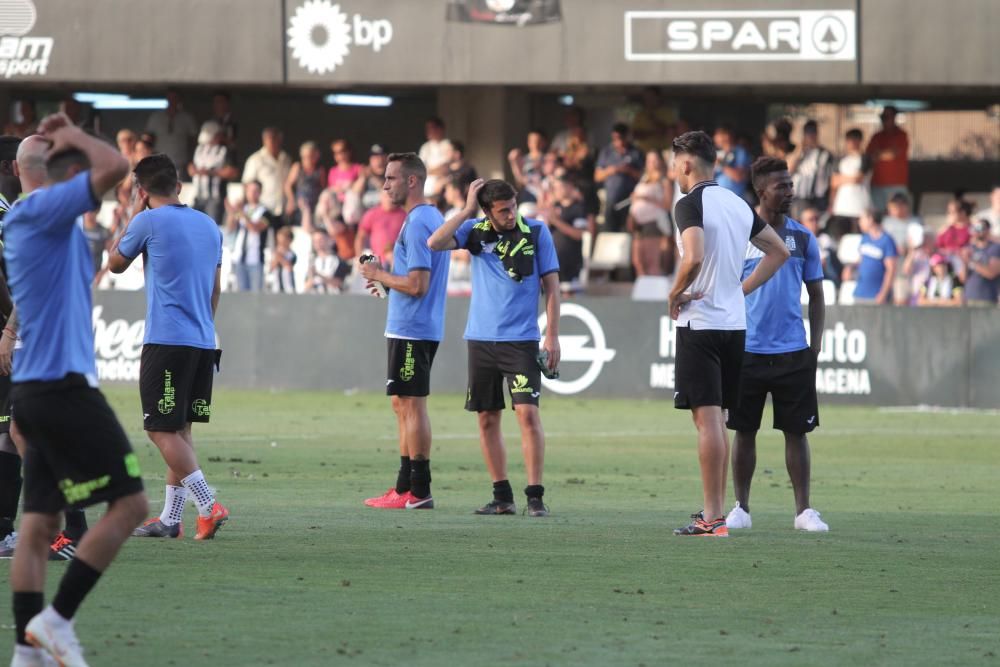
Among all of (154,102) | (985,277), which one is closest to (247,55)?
(154,102)

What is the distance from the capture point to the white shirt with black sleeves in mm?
10289

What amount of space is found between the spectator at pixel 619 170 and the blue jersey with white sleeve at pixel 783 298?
1462 cm

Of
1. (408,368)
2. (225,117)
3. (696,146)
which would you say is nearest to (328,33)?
(225,117)

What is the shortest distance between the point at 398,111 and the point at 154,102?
4392 mm

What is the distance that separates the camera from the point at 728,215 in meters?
10.3

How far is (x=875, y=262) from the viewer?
79.1 feet

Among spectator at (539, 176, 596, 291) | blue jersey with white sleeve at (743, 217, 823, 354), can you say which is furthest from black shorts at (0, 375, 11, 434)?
spectator at (539, 176, 596, 291)

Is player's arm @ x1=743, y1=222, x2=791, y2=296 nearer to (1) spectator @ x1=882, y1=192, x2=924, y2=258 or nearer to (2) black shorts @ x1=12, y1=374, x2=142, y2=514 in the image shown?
(2) black shorts @ x1=12, y1=374, x2=142, y2=514

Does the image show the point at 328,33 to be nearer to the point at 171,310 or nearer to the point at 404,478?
the point at 404,478

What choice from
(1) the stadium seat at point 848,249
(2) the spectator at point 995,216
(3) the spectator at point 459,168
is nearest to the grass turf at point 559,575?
(2) the spectator at point 995,216

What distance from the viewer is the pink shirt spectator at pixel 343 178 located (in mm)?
27203

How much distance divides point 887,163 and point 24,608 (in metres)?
21.6

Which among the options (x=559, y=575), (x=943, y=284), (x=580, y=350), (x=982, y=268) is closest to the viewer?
(x=559, y=575)

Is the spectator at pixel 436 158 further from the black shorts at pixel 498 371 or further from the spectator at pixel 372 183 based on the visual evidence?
the black shorts at pixel 498 371
